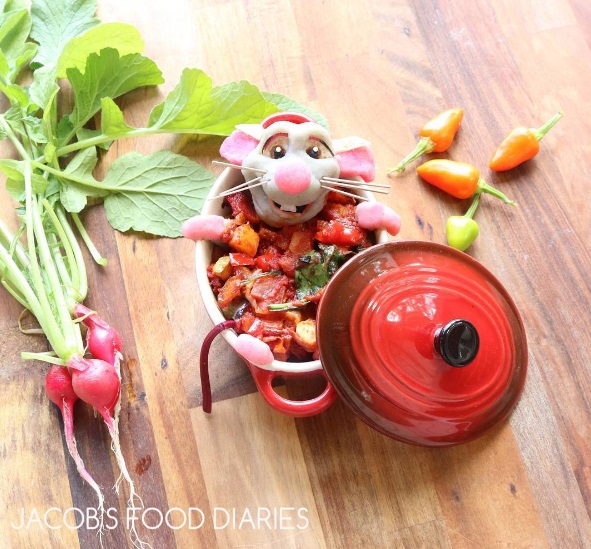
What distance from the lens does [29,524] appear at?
112 cm

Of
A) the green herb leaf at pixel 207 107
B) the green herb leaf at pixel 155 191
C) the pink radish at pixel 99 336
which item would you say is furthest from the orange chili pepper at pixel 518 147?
the pink radish at pixel 99 336

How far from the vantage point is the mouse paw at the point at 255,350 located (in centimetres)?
97

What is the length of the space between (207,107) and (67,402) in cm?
58

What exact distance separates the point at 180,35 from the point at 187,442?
815 mm

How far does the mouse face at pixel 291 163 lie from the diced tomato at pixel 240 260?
0.07 meters

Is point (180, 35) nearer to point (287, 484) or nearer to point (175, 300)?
point (175, 300)

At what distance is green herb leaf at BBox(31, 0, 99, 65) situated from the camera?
127 cm

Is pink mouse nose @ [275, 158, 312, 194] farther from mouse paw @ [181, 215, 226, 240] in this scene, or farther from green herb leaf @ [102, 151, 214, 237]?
green herb leaf @ [102, 151, 214, 237]

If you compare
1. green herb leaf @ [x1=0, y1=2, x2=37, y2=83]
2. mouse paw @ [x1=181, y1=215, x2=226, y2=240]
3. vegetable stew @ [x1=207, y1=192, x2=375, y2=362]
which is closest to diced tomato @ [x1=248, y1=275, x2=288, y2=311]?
vegetable stew @ [x1=207, y1=192, x2=375, y2=362]

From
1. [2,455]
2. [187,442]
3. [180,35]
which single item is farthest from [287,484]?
[180,35]

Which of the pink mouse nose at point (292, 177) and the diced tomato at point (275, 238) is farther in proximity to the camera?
the diced tomato at point (275, 238)

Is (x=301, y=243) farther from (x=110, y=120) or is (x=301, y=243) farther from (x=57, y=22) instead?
(x=57, y=22)

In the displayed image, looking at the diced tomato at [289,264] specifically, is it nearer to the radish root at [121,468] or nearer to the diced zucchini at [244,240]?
the diced zucchini at [244,240]

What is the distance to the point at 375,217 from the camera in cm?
103
